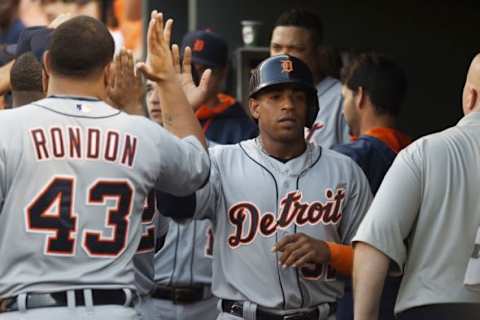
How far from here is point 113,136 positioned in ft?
14.3

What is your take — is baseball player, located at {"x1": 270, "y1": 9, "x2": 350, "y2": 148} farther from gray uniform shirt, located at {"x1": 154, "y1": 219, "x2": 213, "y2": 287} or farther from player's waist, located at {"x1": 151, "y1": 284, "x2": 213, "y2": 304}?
player's waist, located at {"x1": 151, "y1": 284, "x2": 213, "y2": 304}

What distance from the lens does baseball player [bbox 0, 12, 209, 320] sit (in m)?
4.25

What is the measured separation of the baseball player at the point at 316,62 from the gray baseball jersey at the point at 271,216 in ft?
5.75

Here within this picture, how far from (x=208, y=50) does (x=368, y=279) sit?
2987 mm

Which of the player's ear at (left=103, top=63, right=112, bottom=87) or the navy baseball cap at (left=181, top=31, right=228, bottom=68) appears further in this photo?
the navy baseball cap at (left=181, top=31, right=228, bottom=68)

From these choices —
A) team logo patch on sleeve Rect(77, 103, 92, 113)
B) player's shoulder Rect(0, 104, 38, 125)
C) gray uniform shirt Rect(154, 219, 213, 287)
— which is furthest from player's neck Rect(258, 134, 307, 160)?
player's shoulder Rect(0, 104, 38, 125)

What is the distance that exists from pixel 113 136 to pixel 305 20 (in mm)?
3292

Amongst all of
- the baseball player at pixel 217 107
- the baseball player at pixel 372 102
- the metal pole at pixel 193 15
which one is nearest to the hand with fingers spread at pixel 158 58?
the baseball player at pixel 372 102

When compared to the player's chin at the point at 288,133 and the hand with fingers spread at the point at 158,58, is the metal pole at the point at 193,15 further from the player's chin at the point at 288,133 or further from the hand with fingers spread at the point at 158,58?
the hand with fingers spread at the point at 158,58

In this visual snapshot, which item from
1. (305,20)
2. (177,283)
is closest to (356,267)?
(177,283)

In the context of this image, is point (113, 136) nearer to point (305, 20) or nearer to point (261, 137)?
point (261, 137)

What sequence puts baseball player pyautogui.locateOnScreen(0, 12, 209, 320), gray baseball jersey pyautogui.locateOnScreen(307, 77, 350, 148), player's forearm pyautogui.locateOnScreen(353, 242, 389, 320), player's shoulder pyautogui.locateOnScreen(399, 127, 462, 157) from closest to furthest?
baseball player pyautogui.locateOnScreen(0, 12, 209, 320)
player's forearm pyautogui.locateOnScreen(353, 242, 389, 320)
player's shoulder pyautogui.locateOnScreen(399, 127, 462, 157)
gray baseball jersey pyautogui.locateOnScreen(307, 77, 350, 148)

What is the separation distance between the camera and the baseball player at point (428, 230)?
4.69 metres

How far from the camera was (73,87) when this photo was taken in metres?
4.44
